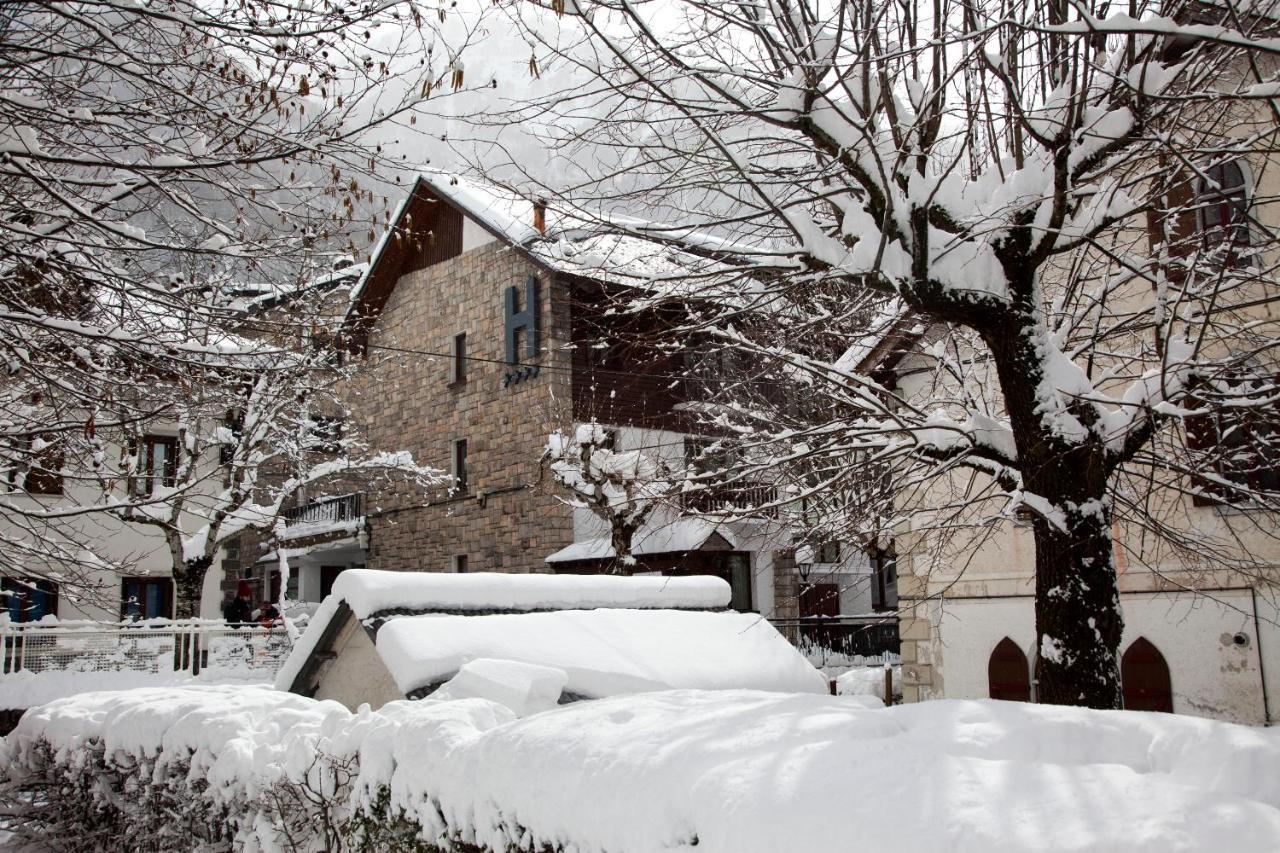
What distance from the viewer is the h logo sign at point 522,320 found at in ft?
77.5

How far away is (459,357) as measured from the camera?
86.3 ft

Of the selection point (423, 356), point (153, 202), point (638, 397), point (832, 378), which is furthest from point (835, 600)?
point (153, 202)

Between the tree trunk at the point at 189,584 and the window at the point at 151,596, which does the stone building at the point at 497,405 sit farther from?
the tree trunk at the point at 189,584

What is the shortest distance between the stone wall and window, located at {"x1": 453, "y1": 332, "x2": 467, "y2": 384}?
164mm

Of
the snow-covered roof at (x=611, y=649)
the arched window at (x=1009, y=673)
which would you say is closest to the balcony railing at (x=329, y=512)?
the arched window at (x=1009, y=673)

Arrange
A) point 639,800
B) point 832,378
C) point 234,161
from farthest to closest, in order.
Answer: point 832,378 < point 234,161 < point 639,800

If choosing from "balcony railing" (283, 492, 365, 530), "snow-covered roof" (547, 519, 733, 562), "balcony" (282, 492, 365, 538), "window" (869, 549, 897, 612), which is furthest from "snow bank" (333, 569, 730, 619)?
"balcony railing" (283, 492, 365, 530)

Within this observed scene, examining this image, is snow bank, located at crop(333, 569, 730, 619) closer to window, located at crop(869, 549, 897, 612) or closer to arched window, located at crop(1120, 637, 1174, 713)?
arched window, located at crop(1120, 637, 1174, 713)

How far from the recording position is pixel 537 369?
23.3 meters

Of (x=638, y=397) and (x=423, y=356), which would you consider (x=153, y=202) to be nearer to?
(x=638, y=397)

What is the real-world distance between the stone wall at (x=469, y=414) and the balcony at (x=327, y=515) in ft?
3.57

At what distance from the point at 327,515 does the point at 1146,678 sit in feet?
86.9

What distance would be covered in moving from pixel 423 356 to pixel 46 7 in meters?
22.8

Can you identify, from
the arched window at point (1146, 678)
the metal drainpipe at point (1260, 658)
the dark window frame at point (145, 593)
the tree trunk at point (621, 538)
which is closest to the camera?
the metal drainpipe at point (1260, 658)
